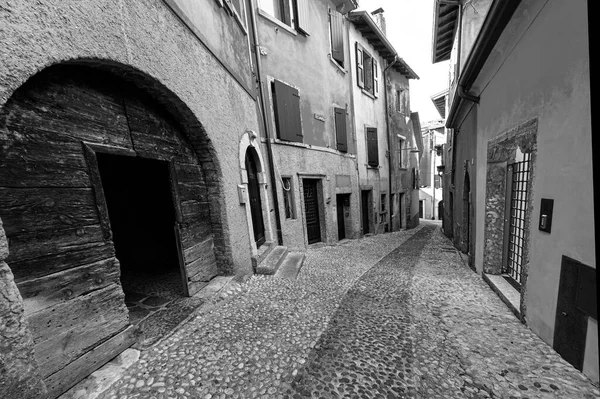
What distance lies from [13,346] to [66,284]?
526mm

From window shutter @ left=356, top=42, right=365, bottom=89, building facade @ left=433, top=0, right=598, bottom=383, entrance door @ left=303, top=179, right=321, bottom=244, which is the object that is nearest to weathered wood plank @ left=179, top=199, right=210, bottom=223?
building facade @ left=433, top=0, right=598, bottom=383

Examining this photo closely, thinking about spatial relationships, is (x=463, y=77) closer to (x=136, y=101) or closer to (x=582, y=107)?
(x=582, y=107)

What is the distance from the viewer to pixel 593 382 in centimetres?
180

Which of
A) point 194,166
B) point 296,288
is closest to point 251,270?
point 296,288

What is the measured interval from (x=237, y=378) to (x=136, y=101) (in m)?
3.05

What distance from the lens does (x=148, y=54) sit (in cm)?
238

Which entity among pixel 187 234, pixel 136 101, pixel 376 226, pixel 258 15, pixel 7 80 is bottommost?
pixel 376 226

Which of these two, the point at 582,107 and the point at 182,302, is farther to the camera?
the point at 182,302

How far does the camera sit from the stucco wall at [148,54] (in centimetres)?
140

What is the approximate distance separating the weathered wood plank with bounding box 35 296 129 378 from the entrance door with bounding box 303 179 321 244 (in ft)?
20.2

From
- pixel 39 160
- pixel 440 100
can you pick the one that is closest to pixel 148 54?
pixel 39 160

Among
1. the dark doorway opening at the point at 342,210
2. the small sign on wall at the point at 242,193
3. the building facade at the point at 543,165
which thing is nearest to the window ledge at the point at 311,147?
the dark doorway opening at the point at 342,210

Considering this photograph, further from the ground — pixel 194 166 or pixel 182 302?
pixel 194 166

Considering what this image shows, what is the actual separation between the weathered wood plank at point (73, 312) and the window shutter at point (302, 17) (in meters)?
8.26
